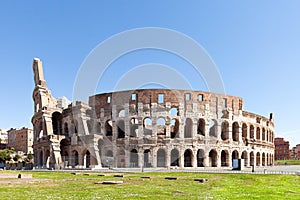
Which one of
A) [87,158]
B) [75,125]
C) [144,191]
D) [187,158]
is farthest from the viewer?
[75,125]

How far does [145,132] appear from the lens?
49031 mm

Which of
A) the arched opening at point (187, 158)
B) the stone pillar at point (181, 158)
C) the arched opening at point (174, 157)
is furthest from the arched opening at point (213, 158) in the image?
the arched opening at point (174, 157)

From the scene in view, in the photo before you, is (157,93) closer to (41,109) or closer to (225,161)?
(225,161)

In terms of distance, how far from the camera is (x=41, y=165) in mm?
49125

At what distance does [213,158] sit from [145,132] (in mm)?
12082

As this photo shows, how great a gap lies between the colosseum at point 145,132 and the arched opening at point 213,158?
17 centimetres

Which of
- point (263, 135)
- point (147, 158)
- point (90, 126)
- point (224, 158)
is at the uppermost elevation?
point (90, 126)

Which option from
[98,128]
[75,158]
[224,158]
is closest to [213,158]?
[224,158]

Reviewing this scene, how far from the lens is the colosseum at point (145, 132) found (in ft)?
149

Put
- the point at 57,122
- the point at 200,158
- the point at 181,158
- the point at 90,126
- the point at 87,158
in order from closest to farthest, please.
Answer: the point at 181,158, the point at 200,158, the point at 87,158, the point at 90,126, the point at 57,122

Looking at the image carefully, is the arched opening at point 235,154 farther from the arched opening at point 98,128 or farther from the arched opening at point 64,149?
the arched opening at point 64,149

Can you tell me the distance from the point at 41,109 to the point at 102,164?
15.8 meters

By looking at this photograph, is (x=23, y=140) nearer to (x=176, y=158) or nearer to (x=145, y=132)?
(x=145, y=132)

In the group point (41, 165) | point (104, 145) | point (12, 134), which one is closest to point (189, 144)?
point (104, 145)
